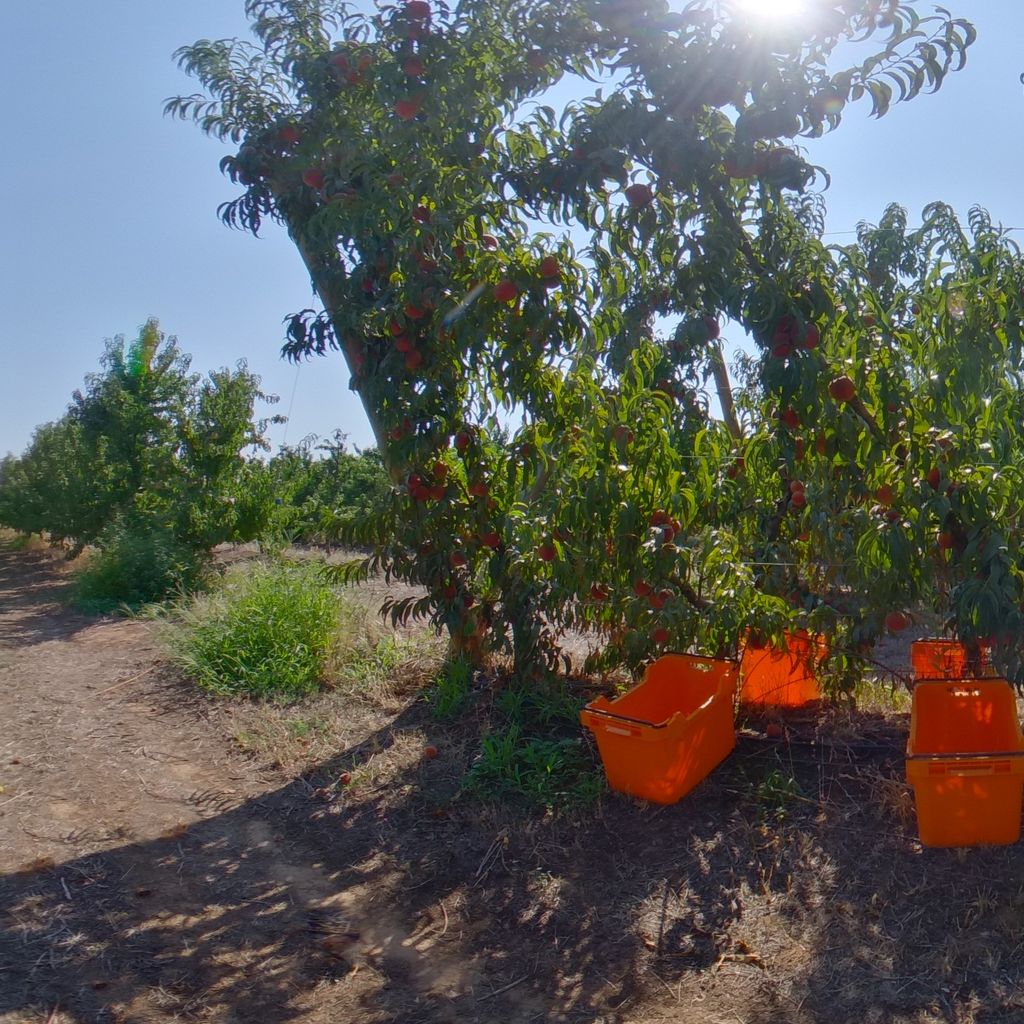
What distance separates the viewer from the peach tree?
3.43 meters

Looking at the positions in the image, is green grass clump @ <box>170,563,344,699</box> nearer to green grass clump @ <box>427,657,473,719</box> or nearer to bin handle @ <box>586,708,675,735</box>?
green grass clump @ <box>427,657,473,719</box>

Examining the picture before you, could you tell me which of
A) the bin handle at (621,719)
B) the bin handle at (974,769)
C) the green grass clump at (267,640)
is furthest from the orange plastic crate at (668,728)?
the green grass clump at (267,640)

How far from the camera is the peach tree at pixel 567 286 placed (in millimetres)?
3428

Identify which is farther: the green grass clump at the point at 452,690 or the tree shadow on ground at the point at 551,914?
the green grass clump at the point at 452,690

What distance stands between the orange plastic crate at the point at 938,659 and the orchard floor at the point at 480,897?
1.05 ft

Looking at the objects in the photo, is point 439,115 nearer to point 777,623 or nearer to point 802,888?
point 777,623

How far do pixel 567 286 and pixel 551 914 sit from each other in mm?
2417

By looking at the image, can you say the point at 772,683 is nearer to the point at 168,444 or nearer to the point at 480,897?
the point at 480,897

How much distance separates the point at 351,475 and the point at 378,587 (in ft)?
18.5

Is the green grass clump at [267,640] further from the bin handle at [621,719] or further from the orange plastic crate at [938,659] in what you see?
the orange plastic crate at [938,659]

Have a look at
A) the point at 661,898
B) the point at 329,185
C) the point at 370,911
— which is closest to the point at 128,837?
the point at 370,911

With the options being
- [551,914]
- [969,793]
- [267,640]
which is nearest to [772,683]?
[969,793]

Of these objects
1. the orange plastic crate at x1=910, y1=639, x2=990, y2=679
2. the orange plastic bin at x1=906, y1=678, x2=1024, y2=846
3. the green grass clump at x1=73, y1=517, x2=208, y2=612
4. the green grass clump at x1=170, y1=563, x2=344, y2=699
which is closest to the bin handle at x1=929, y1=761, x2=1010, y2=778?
the orange plastic bin at x1=906, y1=678, x2=1024, y2=846

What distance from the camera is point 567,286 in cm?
417
